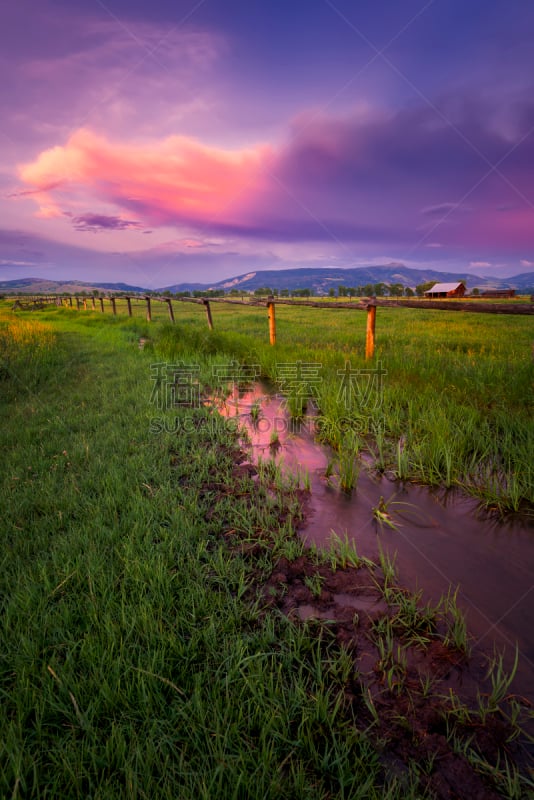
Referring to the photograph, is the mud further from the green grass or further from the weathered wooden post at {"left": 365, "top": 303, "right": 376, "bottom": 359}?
the weathered wooden post at {"left": 365, "top": 303, "right": 376, "bottom": 359}

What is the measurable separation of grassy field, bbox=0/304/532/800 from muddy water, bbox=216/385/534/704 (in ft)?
0.66

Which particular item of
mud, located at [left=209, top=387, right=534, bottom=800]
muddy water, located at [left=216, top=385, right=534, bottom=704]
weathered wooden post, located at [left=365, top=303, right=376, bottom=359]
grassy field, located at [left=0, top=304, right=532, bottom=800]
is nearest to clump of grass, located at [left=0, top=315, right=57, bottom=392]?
grassy field, located at [left=0, top=304, right=532, bottom=800]

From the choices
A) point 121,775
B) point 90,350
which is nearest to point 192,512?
point 121,775

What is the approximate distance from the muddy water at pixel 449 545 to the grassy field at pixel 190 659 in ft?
0.66

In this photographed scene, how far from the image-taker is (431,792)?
131cm

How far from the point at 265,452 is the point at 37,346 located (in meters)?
9.03

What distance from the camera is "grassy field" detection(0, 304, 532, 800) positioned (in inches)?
53.5

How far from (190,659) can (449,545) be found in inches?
86.8

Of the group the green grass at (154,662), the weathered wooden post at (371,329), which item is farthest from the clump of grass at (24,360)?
the weathered wooden post at (371,329)

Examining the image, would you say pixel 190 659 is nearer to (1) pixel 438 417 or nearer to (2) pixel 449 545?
(2) pixel 449 545

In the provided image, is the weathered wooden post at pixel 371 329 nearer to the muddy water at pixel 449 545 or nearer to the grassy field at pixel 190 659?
the muddy water at pixel 449 545

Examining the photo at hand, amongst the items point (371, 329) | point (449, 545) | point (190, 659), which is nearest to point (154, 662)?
point (190, 659)

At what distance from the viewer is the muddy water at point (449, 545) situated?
6.94ft

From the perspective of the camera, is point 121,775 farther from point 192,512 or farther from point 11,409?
point 11,409
